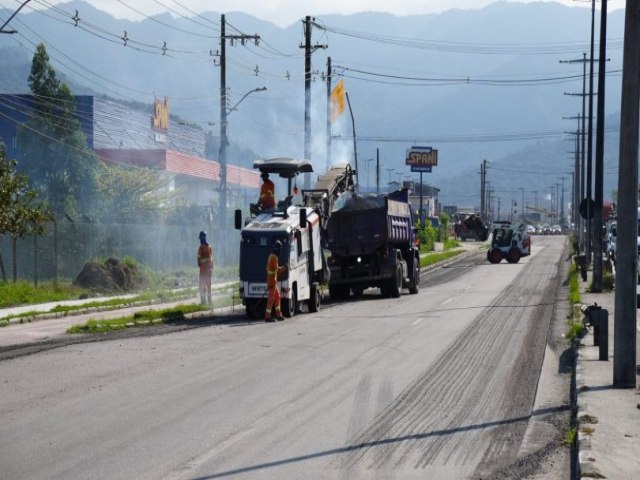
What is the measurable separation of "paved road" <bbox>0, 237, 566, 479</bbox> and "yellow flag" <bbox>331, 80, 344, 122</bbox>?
4011cm

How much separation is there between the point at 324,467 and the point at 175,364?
776 cm

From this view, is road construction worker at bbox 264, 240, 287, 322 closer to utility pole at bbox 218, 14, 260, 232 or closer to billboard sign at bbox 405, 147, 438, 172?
utility pole at bbox 218, 14, 260, 232

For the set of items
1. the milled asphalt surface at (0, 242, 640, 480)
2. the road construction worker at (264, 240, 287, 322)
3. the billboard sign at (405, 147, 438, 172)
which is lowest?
the milled asphalt surface at (0, 242, 640, 480)

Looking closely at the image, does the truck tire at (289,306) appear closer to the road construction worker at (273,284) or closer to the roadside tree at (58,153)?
the road construction worker at (273,284)

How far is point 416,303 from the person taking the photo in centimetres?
3294

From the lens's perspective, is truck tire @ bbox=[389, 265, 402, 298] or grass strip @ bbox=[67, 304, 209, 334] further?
truck tire @ bbox=[389, 265, 402, 298]

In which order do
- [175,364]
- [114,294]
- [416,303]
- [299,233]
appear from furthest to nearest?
[114,294], [416,303], [299,233], [175,364]

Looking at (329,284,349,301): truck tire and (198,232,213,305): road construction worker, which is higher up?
(198,232,213,305): road construction worker

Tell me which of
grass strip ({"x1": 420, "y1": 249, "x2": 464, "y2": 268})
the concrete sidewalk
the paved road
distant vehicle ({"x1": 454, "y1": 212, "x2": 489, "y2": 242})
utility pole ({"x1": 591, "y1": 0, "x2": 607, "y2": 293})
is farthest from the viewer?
distant vehicle ({"x1": 454, "y1": 212, "x2": 489, "y2": 242})

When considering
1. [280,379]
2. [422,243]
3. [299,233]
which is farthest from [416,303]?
[422,243]

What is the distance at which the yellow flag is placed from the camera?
62909 mm

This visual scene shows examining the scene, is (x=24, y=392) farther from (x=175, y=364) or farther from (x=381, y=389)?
(x=381, y=389)

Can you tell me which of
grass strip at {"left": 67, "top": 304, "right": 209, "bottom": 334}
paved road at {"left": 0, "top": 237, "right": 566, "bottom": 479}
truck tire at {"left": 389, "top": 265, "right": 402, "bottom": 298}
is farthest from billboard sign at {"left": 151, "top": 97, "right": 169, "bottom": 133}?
paved road at {"left": 0, "top": 237, "right": 566, "bottom": 479}

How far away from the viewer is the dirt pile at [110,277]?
121ft
